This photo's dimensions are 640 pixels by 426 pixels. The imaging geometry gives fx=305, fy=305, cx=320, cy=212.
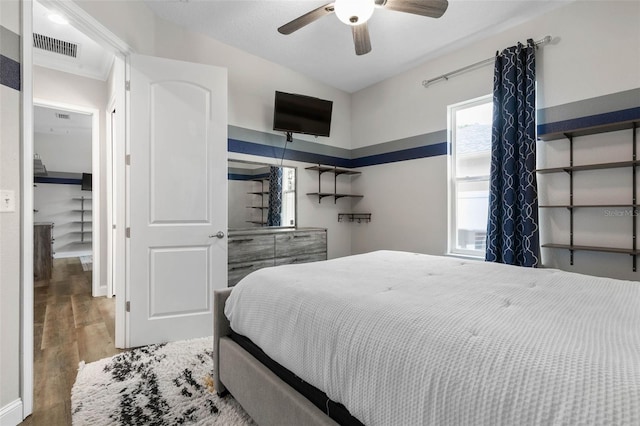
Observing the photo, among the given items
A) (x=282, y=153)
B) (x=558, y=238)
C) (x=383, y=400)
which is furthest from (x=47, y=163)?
(x=558, y=238)

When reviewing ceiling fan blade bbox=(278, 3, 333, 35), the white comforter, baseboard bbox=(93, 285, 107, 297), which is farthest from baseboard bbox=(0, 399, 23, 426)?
ceiling fan blade bbox=(278, 3, 333, 35)

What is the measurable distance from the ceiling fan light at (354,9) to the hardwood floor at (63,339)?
9.61ft

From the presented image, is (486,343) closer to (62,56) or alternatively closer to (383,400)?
(383,400)

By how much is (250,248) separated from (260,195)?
80 centimetres

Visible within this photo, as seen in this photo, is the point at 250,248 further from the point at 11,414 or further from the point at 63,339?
the point at 11,414

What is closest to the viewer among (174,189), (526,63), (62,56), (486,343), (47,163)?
(486,343)

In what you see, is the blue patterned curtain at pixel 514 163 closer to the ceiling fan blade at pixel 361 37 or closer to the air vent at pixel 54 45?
the ceiling fan blade at pixel 361 37

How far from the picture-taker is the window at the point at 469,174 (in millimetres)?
3396

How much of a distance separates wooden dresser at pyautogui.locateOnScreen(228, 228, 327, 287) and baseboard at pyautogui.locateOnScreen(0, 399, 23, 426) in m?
1.64

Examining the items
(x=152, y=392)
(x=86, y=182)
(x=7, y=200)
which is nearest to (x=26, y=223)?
(x=7, y=200)

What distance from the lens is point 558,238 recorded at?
2801mm

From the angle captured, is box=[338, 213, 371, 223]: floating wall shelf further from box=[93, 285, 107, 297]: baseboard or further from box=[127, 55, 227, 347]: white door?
box=[93, 285, 107, 297]: baseboard

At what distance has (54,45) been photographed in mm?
3344

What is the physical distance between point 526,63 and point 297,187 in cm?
279
